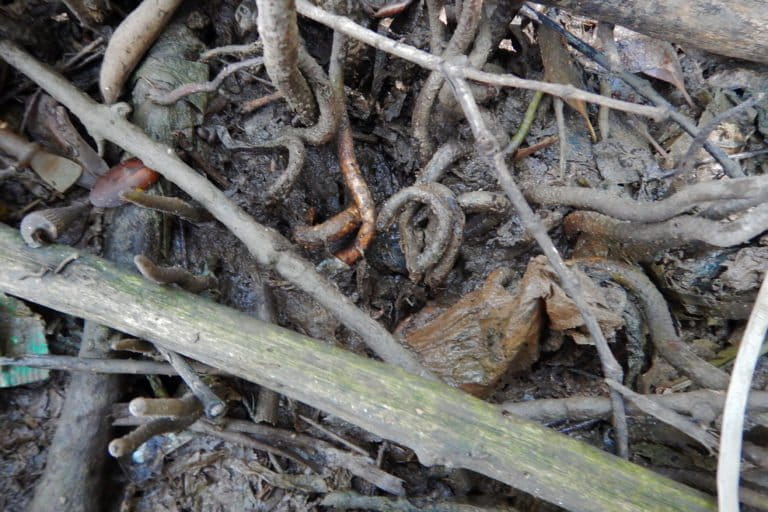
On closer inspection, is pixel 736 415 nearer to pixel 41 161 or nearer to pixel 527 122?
pixel 527 122

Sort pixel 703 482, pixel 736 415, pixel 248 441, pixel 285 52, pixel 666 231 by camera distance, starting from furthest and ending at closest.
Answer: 1. pixel 248 441
2. pixel 666 231
3. pixel 703 482
4. pixel 285 52
5. pixel 736 415

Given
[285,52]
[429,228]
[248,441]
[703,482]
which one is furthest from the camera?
[429,228]

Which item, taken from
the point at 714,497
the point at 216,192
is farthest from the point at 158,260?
the point at 714,497

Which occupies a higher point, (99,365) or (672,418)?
(672,418)

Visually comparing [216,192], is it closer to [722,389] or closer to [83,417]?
[83,417]

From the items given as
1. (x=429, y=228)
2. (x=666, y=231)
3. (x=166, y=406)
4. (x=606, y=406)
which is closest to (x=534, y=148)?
(x=429, y=228)

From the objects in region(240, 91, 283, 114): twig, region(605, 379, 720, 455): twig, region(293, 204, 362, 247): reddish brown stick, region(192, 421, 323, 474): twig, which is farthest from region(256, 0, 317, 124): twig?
region(605, 379, 720, 455): twig

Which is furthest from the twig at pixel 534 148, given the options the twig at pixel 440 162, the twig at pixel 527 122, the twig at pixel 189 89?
the twig at pixel 189 89

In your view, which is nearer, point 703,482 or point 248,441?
point 703,482

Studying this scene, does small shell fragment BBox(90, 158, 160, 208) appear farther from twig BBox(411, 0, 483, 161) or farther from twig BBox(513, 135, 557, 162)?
twig BBox(513, 135, 557, 162)
